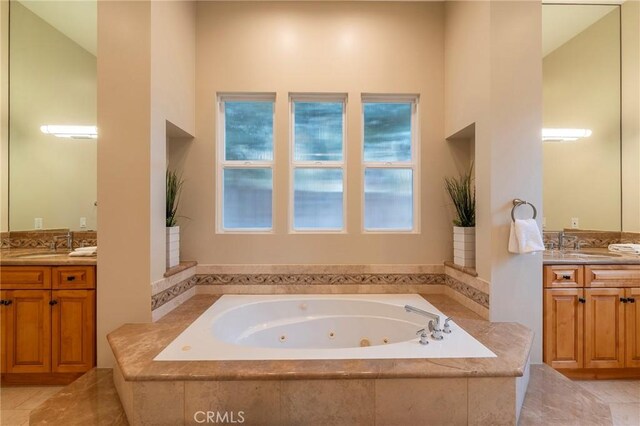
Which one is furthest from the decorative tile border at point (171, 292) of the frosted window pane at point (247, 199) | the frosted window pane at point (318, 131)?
the frosted window pane at point (318, 131)

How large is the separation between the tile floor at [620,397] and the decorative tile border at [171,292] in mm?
2841

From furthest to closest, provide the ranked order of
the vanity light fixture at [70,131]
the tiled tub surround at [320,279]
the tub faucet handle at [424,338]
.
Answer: the vanity light fixture at [70,131]
the tiled tub surround at [320,279]
the tub faucet handle at [424,338]

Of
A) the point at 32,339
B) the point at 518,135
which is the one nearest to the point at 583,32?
the point at 518,135

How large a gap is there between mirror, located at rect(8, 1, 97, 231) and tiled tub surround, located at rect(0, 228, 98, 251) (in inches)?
2.5

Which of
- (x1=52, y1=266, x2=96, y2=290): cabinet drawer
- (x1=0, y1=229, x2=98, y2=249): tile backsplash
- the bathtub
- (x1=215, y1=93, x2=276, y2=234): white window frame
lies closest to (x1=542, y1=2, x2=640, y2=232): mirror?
the bathtub

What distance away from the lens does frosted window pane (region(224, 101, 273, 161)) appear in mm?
2693

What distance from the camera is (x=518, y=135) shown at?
194cm

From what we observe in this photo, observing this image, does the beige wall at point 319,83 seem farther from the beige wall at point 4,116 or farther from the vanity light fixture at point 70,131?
the beige wall at point 4,116

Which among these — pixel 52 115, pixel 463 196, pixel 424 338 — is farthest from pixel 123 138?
pixel 463 196

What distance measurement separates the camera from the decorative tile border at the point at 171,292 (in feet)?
6.31

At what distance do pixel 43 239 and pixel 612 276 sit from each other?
4838mm

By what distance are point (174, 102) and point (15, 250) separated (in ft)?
6.86

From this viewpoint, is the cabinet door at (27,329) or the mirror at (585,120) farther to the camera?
the mirror at (585,120)

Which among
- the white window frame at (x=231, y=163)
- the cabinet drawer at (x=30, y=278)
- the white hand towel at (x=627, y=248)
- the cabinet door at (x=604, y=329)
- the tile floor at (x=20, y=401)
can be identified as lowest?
the tile floor at (x=20, y=401)
